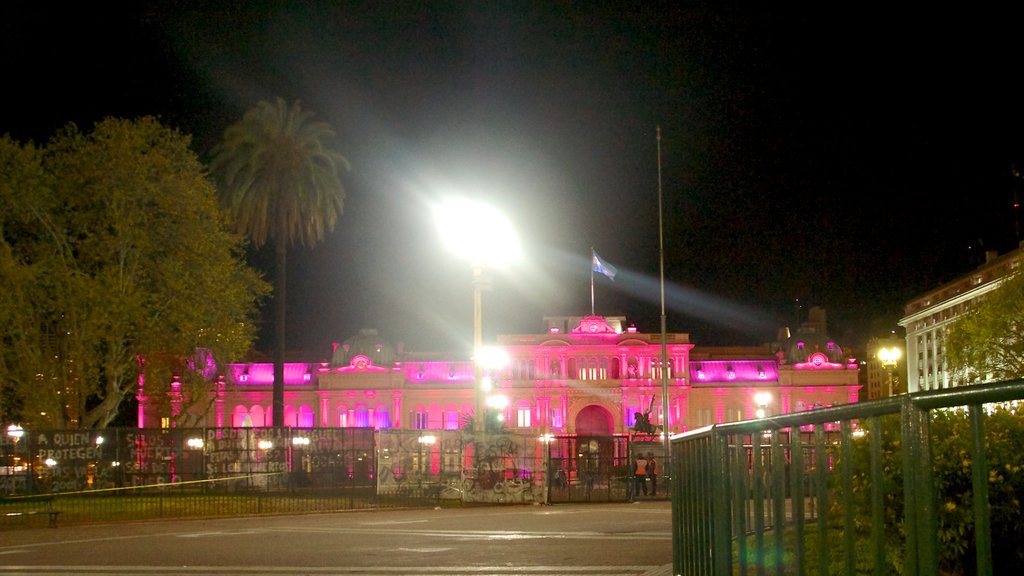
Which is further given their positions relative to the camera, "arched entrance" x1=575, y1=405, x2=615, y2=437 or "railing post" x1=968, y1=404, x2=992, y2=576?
"arched entrance" x1=575, y1=405, x2=615, y2=437

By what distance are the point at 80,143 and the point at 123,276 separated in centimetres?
455

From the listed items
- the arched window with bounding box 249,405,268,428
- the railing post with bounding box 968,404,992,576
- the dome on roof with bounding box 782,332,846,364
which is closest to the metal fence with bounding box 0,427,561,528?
the railing post with bounding box 968,404,992,576

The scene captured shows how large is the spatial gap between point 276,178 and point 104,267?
12238 mm

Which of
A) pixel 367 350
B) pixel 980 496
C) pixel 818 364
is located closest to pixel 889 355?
pixel 980 496

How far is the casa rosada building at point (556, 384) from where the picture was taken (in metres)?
91.9

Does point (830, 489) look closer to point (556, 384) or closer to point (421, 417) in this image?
point (556, 384)

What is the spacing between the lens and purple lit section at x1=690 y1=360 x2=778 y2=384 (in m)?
94.8

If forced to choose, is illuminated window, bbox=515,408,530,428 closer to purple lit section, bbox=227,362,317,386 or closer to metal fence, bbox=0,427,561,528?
purple lit section, bbox=227,362,317,386

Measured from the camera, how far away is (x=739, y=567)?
255 inches

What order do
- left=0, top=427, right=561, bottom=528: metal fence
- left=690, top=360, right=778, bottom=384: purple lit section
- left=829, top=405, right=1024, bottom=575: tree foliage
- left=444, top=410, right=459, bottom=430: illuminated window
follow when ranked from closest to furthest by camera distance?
left=829, top=405, right=1024, bottom=575: tree foliage, left=0, top=427, right=561, bottom=528: metal fence, left=444, top=410, right=459, bottom=430: illuminated window, left=690, top=360, right=778, bottom=384: purple lit section

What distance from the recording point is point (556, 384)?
9206 cm

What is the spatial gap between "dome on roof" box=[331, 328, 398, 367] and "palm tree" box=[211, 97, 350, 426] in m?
46.9

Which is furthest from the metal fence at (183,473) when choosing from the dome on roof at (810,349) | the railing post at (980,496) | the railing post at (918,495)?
the dome on roof at (810,349)

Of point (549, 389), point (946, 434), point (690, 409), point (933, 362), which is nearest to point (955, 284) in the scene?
point (933, 362)
